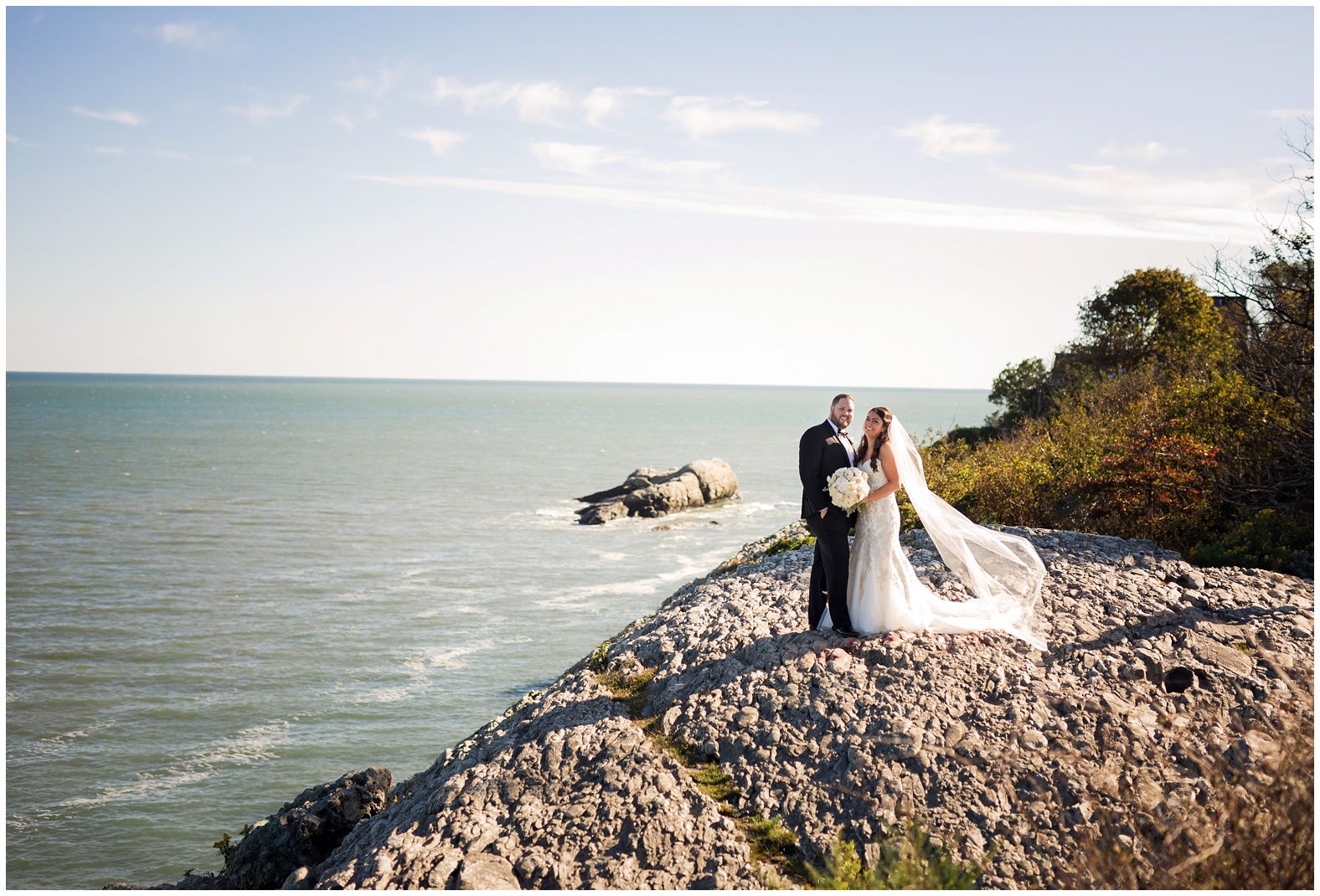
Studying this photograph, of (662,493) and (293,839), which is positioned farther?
(662,493)

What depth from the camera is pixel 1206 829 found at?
606 centimetres

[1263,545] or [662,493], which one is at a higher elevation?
[1263,545]

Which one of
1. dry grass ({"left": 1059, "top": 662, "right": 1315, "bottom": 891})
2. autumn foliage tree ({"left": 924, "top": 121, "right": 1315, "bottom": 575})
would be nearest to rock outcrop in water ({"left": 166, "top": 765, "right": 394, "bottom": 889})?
dry grass ({"left": 1059, "top": 662, "right": 1315, "bottom": 891})

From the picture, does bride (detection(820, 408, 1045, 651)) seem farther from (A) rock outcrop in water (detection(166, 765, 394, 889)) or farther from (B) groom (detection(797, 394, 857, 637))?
(A) rock outcrop in water (detection(166, 765, 394, 889))

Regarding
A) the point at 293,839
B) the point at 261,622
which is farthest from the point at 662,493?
the point at 293,839

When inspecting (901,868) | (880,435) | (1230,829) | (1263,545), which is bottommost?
(901,868)

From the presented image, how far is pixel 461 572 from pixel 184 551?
11250 mm

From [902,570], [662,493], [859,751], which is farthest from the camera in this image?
[662,493]

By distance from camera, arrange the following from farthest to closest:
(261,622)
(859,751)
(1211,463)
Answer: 1. (261,622)
2. (1211,463)
3. (859,751)

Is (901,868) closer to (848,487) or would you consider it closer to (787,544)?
(848,487)

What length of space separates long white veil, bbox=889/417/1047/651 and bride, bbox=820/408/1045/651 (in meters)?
0.01

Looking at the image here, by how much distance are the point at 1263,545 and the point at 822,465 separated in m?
7.61

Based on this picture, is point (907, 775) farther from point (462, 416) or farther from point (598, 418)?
point (462, 416)

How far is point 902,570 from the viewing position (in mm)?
9094
